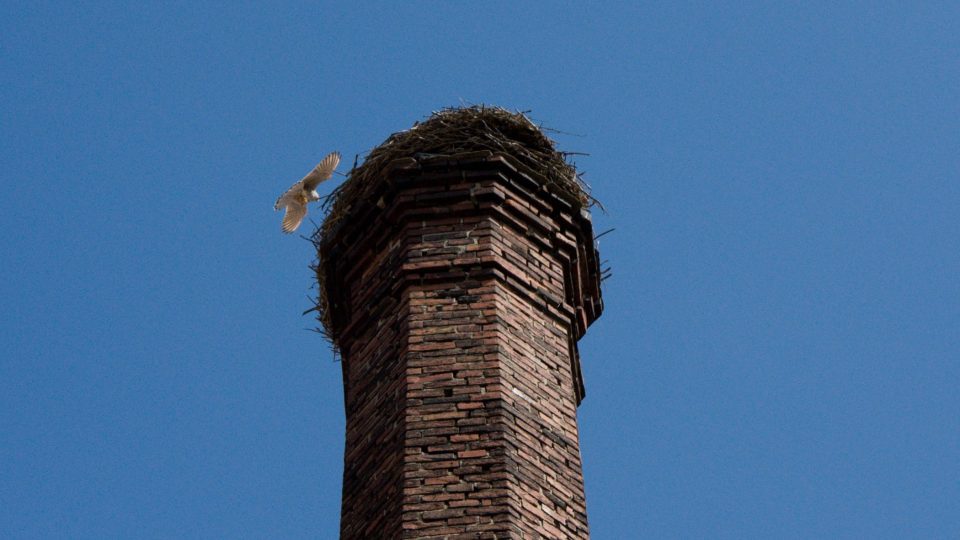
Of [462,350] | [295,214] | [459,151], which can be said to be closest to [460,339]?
[462,350]

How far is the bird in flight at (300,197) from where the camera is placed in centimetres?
1282

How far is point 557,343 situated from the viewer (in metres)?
10.8

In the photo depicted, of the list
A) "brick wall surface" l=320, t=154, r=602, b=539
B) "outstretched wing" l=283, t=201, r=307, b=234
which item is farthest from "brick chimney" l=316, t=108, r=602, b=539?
"outstretched wing" l=283, t=201, r=307, b=234

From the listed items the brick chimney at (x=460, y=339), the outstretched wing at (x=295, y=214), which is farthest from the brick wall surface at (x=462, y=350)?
the outstretched wing at (x=295, y=214)

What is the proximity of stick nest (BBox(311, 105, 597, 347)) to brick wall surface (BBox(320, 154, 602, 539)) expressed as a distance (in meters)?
0.21

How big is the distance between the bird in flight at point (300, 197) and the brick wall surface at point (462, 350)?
3.71ft

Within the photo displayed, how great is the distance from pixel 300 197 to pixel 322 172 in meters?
0.27

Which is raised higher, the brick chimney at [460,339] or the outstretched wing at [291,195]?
the outstretched wing at [291,195]

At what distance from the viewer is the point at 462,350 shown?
10148mm

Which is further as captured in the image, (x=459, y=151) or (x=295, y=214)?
(x=295, y=214)

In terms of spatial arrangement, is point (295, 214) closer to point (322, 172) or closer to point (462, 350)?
point (322, 172)

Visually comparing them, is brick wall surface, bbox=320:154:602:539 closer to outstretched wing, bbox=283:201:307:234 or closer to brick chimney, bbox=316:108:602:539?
brick chimney, bbox=316:108:602:539

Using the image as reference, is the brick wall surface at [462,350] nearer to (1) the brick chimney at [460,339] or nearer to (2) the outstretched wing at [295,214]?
(1) the brick chimney at [460,339]

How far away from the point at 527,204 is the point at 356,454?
235 centimetres
